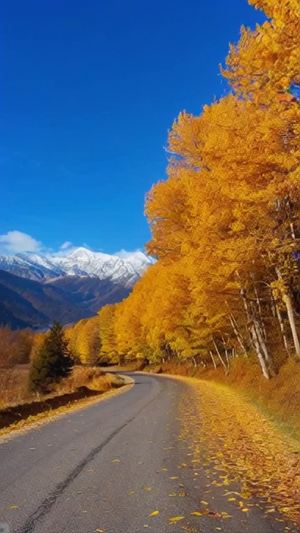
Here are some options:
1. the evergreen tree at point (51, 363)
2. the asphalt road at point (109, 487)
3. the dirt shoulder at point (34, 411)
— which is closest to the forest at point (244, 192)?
the asphalt road at point (109, 487)

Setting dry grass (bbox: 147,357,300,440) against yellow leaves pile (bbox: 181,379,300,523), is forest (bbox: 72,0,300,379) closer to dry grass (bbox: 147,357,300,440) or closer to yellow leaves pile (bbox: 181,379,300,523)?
dry grass (bbox: 147,357,300,440)

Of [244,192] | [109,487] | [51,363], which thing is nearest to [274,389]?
[244,192]

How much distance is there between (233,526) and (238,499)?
1120 mm

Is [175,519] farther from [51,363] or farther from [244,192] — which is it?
[51,363]

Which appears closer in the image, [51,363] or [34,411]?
[34,411]

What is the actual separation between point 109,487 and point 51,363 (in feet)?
140

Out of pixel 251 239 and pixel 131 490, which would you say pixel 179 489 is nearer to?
pixel 131 490

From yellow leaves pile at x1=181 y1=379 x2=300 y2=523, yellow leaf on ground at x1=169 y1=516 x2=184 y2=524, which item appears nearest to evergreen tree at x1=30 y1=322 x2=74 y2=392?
yellow leaves pile at x1=181 y1=379 x2=300 y2=523

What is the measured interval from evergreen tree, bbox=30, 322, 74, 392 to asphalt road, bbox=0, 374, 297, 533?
1402 inches

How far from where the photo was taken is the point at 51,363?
160 ft

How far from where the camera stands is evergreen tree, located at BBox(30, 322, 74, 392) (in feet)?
156

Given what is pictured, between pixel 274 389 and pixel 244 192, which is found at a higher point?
pixel 244 192

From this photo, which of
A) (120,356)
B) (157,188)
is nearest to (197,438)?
(157,188)

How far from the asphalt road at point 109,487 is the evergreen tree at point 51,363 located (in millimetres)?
35608
